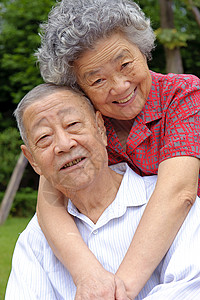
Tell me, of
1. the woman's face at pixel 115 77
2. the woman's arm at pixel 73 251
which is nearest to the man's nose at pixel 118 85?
the woman's face at pixel 115 77

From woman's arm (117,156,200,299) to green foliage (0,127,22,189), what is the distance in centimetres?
776

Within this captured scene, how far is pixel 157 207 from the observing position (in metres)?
1.88

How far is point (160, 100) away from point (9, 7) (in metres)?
8.99

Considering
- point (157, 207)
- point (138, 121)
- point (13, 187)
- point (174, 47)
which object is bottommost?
point (13, 187)

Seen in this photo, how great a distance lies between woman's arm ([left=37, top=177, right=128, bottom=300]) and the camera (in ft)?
5.83

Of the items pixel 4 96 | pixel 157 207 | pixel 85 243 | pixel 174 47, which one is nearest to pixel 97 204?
pixel 85 243

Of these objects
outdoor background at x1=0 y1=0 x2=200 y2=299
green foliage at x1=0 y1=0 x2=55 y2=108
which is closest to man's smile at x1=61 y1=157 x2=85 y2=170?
outdoor background at x1=0 y1=0 x2=200 y2=299

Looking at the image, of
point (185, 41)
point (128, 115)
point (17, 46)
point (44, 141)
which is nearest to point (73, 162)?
point (44, 141)

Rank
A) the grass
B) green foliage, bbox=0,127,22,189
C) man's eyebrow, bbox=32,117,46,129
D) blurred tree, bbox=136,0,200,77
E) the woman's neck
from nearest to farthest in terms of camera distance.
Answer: man's eyebrow, bbox=32,117,46,129 → the woman's neck → the grass → blurred tree, bbox=136,0,200,77 → green foliage, bbox=0,127,22,189

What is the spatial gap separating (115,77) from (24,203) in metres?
7.93

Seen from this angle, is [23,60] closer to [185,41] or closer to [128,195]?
[185,41]

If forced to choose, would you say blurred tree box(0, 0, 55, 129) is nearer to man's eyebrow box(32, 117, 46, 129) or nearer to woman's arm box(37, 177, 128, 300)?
woman's arm box(37, 177, 128, 300)

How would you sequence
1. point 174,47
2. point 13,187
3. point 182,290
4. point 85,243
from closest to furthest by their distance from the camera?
1. point 182,290
2. point 85,243
3. point 174,47
4. point 13,187

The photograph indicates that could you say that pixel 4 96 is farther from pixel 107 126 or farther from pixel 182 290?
pixel 182 290
